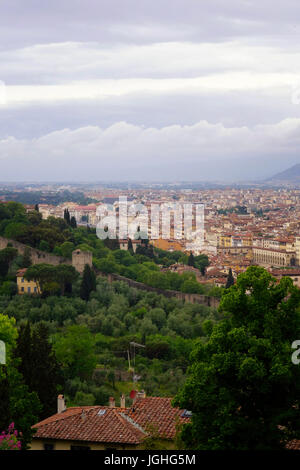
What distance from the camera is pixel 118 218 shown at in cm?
8050

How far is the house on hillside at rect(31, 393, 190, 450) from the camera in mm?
10453

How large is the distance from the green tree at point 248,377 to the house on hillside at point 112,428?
1.43 meters

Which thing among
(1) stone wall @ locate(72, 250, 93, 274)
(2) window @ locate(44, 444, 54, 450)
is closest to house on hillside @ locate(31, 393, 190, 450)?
(2) window @ locate(44, 444, 54, 450)

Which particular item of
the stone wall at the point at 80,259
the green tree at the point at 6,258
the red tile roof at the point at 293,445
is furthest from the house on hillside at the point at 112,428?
the stone wall at the point at 80,259

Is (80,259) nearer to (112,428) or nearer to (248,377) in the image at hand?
(112,428)

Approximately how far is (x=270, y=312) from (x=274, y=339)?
36 centimetres

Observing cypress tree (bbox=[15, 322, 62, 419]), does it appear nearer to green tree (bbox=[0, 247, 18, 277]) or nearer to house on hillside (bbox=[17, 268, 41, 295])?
house on hillside (bbox=[17, 268, 41, 295])

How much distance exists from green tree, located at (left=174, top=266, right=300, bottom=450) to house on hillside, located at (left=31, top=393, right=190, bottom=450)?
4.70 ft

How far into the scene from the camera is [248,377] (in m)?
8.27

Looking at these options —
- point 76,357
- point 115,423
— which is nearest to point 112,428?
point 115,423

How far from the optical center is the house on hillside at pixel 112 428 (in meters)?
10.5

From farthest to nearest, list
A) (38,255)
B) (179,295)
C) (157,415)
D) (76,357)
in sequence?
(179,295) → (38,255) → (76,357) → (157,415)

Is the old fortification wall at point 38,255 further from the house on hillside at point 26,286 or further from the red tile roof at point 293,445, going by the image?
the red tile roof at point 293,445

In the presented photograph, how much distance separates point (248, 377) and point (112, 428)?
134 inches
